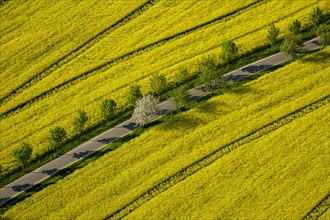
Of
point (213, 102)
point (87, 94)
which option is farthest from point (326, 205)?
point (87, 94)

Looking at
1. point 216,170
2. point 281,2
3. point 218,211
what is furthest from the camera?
point 281,2

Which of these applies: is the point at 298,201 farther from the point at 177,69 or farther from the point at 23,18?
the point at 23,18

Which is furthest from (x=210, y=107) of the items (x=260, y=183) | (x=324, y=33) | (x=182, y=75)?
(x=324, y=33)

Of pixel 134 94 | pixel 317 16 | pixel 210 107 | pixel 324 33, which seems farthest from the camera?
pixel 317 16

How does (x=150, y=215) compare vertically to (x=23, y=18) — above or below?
below

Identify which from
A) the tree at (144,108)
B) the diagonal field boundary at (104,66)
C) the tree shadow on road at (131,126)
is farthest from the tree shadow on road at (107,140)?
the diagonal field boundary at (104,66)

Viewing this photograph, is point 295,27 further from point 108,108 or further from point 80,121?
point 80,121

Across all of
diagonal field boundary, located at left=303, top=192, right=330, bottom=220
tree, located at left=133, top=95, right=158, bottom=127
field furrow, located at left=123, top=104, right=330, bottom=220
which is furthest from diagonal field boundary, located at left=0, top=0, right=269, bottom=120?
diagonal field boundary, located at left=303, top=192, right=330, bottom=220
